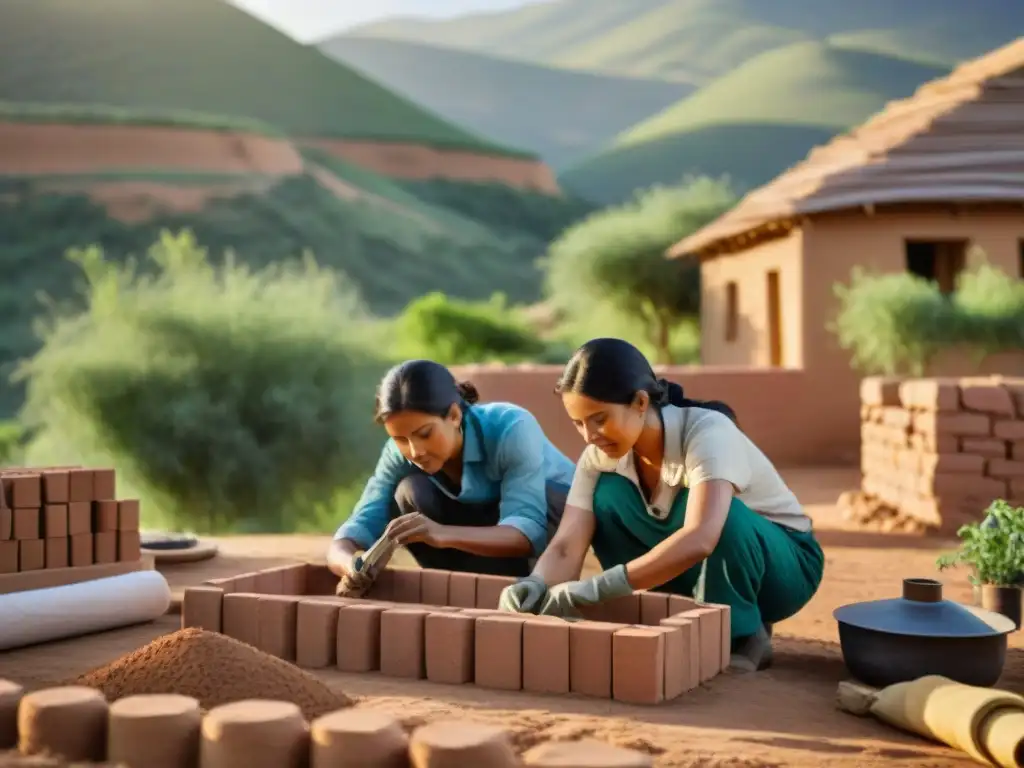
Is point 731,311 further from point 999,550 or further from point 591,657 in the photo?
point 591,657

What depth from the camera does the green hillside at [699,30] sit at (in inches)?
4422

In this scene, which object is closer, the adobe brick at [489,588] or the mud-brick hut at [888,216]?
the adobe brick at [489,588]

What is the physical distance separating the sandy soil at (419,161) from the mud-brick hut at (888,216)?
4433 cm

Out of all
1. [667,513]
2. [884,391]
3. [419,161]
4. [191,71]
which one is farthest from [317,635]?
[191,71]

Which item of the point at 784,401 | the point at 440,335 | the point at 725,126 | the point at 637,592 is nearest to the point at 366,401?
the point at 784,401

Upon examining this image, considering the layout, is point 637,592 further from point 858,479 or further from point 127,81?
point 127,81

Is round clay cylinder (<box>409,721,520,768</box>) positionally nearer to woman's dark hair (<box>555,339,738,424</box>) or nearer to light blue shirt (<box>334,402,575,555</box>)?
woman's dark hair (<box>555,339,738,424</box>)

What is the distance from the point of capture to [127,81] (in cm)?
6169

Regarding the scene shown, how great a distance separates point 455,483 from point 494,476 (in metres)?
0.15

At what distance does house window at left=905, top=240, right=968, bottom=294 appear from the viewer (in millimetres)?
14391

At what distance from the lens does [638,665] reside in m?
3.73

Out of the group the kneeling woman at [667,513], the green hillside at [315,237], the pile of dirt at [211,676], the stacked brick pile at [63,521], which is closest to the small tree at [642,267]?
the green hillside at [315,237]

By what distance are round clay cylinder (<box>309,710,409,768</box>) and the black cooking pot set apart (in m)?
1.73

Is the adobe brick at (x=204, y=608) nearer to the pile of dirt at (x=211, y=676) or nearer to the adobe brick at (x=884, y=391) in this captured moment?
the pile of dirt at (x=211, y=676)
